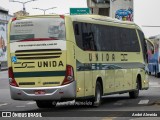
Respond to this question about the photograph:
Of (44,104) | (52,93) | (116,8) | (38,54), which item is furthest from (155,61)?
(116,8)

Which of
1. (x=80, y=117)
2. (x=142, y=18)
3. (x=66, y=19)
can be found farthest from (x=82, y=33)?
(x=142, y=18)

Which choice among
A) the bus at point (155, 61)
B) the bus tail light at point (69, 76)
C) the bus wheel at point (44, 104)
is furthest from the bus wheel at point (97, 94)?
the bus at point (155, 61)

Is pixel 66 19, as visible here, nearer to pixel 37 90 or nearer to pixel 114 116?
pixel 37 90

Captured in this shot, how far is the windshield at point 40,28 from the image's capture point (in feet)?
64.6

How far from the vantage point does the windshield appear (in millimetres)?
19688

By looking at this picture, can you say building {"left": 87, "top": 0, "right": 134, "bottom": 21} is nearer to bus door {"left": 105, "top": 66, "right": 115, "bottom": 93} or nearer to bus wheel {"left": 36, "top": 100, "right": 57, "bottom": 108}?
bus door {"left": 105, "top": 66, "right": 115, "bottom": 93}

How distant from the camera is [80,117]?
1742 cm

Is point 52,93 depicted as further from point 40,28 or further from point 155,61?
point 155,61

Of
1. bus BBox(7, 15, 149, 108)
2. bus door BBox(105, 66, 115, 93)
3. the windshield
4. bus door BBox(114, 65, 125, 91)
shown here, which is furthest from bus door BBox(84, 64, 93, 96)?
bus door BBox(114, 65, 125, 91)

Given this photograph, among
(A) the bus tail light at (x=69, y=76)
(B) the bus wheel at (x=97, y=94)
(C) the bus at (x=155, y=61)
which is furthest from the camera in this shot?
(C) the bus at (x=155, y=61)

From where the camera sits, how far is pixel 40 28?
64.8ft

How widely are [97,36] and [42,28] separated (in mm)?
2701

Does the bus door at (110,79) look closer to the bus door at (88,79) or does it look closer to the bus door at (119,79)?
the bus door at (119,79)

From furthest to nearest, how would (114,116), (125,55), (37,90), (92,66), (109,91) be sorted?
1. (125,55)
2. (109,91)
3. (92,66)
4. (37,90)
5. (114,116)
